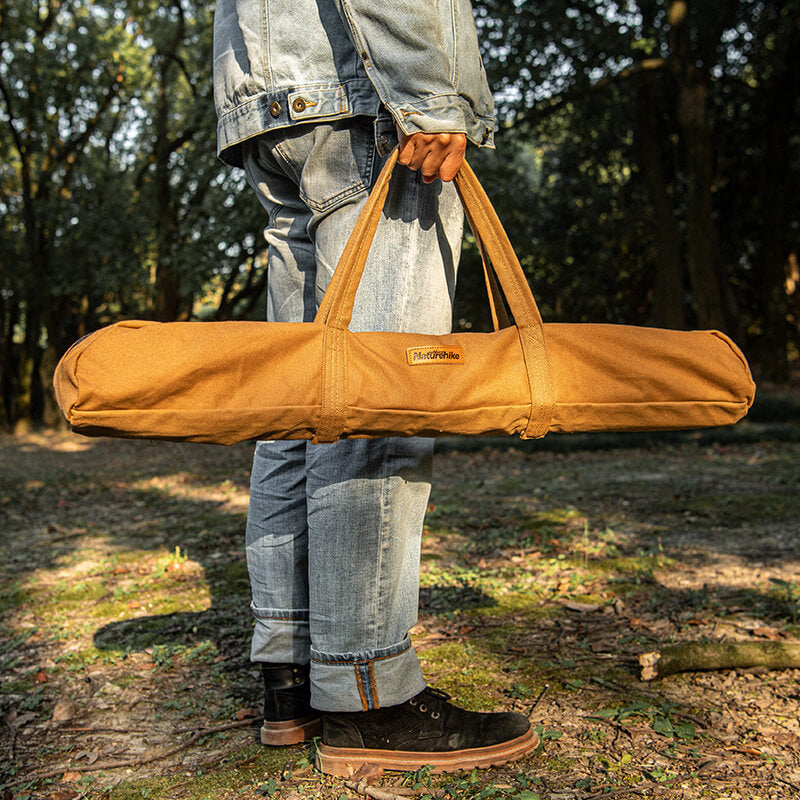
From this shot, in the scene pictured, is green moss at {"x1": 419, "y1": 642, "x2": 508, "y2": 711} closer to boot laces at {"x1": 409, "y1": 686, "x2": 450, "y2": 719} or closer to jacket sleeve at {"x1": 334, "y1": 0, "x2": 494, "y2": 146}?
boot laces at {"x1": 409, "y1": 686, "x2": 450, "y2": 719}

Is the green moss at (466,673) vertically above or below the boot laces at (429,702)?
below

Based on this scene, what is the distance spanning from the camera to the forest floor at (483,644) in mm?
1688

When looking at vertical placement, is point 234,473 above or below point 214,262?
below

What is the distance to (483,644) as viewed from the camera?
239cm

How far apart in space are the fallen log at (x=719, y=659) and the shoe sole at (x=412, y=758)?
550 millimetres

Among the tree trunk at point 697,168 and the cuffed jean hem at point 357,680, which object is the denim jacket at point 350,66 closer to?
the cuffed jean hem at point 357,680

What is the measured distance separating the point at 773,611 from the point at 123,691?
2.10m

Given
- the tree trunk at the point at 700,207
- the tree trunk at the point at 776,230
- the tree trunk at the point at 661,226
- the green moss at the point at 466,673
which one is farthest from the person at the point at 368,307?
the tree trunk at the point at 776,230

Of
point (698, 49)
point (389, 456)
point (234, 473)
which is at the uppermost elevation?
point (698, 49)

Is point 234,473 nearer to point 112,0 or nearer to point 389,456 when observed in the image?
point 389,456

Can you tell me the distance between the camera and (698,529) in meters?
3.89

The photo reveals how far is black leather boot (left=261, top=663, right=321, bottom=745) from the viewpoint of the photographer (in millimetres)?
1832

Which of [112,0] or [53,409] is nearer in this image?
[112,0]

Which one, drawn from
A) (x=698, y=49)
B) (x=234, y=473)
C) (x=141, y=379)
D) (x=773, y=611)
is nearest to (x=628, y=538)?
(x=773, y=611)
